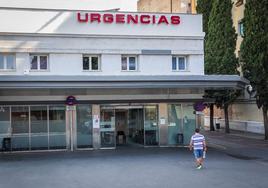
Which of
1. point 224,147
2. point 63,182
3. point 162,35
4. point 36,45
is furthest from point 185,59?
point 63,182

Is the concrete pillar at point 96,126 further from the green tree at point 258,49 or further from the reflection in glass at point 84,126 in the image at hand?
the green tree at point 258,49

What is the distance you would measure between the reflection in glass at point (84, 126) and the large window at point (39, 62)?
125 inches

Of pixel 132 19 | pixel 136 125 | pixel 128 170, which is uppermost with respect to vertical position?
pixel 132 19

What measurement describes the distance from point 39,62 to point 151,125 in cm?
773

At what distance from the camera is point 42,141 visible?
28578 millimetres

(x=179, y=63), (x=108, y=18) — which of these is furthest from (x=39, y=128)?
(x=179, y=63)

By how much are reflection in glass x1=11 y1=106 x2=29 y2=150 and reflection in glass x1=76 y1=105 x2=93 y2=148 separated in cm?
298

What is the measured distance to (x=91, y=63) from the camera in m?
29.7

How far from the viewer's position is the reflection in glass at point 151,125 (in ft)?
98.6

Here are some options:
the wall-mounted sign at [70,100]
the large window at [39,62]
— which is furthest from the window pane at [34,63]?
the wall-mounted sign at [70,100]

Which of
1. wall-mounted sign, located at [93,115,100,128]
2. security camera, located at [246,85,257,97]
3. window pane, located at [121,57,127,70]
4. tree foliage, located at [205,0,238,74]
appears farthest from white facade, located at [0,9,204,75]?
tree foliage, located at [205,0,238,74]

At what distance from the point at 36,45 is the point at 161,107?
27.3ft

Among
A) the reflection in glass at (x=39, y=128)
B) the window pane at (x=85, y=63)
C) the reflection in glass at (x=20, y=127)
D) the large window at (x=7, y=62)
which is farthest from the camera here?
the window pane at (x=85, y=63)

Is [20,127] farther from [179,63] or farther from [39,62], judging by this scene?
[179,63]
